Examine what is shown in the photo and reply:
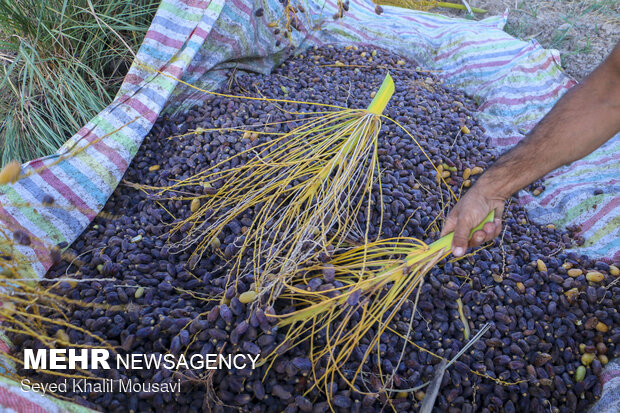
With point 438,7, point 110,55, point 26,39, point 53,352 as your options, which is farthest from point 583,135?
point 438,7

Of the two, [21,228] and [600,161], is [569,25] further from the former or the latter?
[21,228]

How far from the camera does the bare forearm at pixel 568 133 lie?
1.38 meters

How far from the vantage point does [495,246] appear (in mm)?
1911

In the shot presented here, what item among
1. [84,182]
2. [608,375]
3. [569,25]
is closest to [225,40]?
A: [84,182]

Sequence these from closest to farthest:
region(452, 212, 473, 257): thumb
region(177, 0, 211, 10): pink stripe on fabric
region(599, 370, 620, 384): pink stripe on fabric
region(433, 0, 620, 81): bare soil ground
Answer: region(452, 212, 473, 257): thumb, region(599, 370, 620, 384): pink stripe on fabric, region(177, 0, 211, 10): pink stripe on fabric, region(433, 0, 620, 81): bare soil ground

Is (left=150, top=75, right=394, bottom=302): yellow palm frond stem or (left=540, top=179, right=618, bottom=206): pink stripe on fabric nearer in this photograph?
(left=150, top=75, right=394, bottom=302): yellow palm frond stem

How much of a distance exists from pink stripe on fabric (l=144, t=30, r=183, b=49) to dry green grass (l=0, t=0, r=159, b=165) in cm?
14

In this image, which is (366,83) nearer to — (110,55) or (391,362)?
(110,55)

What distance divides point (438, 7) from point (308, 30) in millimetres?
1719

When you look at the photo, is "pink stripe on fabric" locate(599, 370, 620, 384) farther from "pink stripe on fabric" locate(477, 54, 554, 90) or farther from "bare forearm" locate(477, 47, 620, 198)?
"pink stripe on fabric" locate(477, 54, 554, 90)

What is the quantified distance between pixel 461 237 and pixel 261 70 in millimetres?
1822

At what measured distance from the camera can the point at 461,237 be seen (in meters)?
1.34

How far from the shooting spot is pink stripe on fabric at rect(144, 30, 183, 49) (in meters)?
2.30

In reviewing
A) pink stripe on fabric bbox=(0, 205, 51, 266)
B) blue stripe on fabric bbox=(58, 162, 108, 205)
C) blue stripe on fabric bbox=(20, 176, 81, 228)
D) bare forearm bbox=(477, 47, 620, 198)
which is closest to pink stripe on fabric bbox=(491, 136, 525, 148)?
bare forearm bbox=(477, 47, 620, 198)
